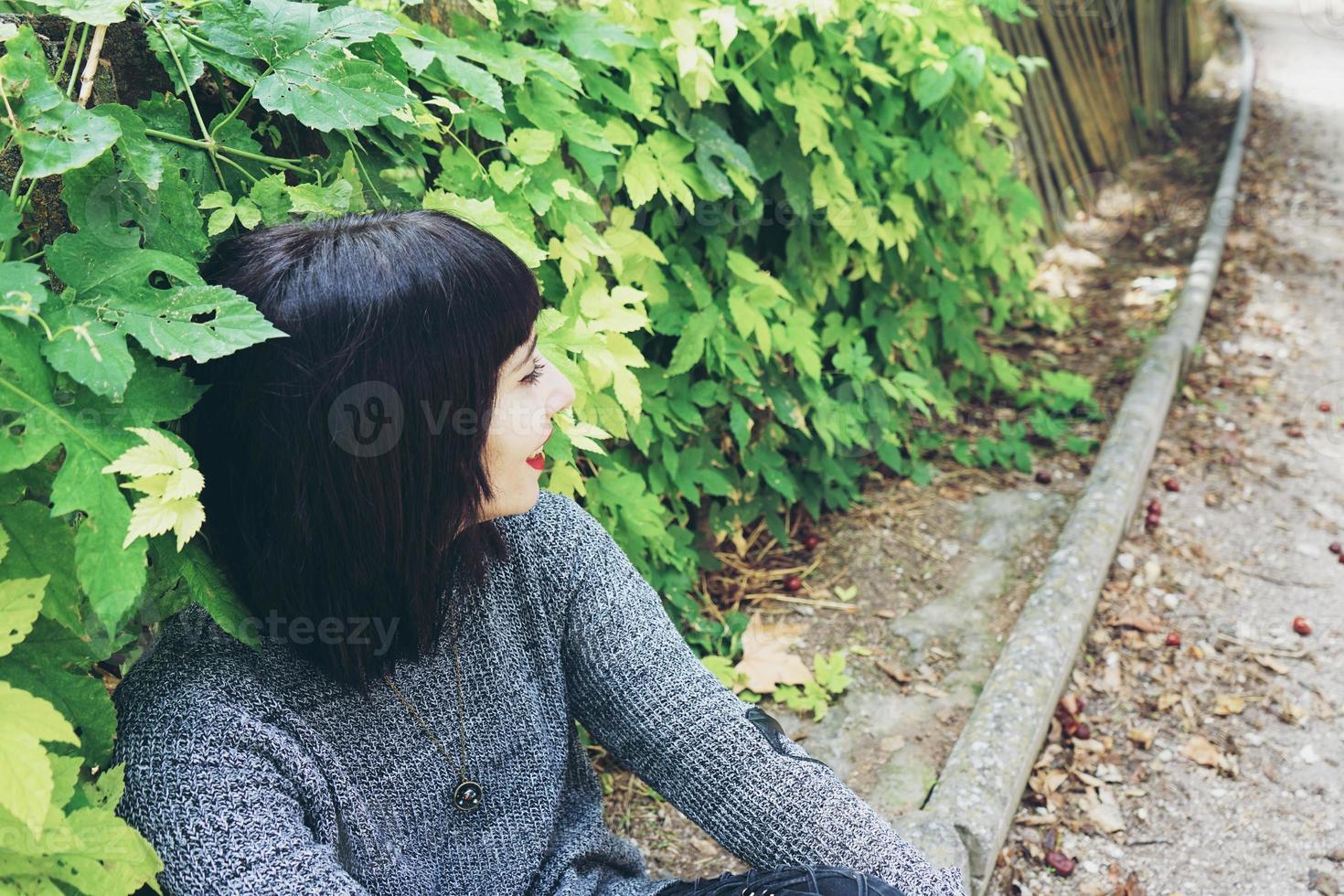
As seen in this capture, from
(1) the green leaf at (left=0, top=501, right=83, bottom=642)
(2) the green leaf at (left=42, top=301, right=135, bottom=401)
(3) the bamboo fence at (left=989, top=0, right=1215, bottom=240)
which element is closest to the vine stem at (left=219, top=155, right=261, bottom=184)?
(2) the green leaf at (left=42, top=301, right=135, bottom=401)

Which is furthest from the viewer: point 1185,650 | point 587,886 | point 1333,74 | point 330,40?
point 1333,74

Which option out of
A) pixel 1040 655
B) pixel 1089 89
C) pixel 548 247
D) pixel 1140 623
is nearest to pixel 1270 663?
pixel 1140 623

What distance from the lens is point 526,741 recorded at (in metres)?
1.64

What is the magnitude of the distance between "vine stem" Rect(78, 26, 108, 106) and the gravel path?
7.27ft

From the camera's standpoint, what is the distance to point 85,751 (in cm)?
122

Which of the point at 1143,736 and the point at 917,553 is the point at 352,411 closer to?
the point at 1143,736

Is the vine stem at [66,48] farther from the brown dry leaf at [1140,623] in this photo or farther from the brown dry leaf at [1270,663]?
the brown dry leaf at [1270,663]

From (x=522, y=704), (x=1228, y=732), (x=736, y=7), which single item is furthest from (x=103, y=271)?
(x=1228, y=732)

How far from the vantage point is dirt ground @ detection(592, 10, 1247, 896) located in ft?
8.38

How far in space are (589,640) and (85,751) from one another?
68 cm

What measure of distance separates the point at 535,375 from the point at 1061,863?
1690 millimetres

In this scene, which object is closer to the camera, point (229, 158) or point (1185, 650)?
point (229, 158)

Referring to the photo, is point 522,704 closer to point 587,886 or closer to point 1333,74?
point 587,886

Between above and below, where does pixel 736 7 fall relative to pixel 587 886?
above
